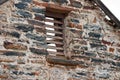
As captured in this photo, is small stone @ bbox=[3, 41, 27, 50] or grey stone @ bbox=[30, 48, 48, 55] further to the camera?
grey stone @ bbox=[30, 48, 48, 55]

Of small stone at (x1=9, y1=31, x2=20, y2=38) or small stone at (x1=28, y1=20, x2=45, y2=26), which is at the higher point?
small stone at (x1=28, y1=20, x2=45, y2=26)

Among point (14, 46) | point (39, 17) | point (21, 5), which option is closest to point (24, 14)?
point (21, 5)

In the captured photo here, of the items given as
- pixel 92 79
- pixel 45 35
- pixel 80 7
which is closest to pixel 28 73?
pixel 45 35

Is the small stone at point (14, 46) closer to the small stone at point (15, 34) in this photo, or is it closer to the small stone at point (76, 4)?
the small stone at point (15, 34)

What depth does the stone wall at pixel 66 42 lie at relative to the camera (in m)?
7.61

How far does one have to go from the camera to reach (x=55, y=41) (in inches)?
331

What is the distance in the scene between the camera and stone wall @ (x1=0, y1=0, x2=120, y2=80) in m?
7.61

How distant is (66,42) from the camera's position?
846 centimetres

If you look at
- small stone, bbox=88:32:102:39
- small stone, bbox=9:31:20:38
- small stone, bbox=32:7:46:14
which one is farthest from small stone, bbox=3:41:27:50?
small stone, bbox=88:32:102:39

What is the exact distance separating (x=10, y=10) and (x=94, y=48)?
6.72 feet

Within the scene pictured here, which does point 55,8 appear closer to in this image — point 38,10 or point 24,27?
point 38,10

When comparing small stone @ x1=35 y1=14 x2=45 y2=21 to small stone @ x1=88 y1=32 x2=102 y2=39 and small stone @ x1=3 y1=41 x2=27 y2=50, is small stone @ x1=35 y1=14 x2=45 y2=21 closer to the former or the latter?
small stone @ x1=3 y1=41 x2=27 y2=50

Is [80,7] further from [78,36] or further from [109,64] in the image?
[109,64]

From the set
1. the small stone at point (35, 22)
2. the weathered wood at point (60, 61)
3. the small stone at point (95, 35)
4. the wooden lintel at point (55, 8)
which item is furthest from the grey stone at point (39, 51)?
the small stone at point (95, 35)
